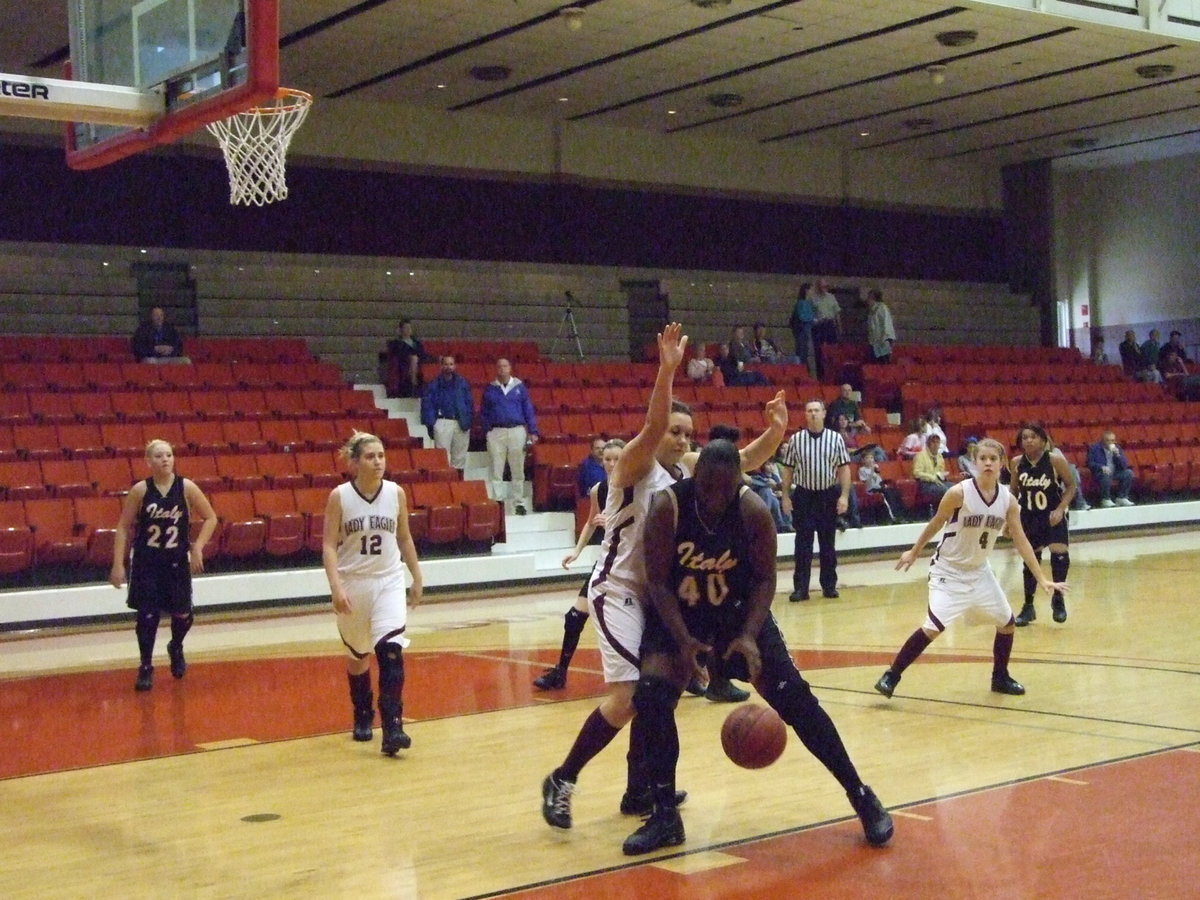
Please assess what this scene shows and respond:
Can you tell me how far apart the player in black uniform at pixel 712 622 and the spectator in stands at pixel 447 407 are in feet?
39.4

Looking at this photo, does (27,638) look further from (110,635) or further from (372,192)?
(372,192)

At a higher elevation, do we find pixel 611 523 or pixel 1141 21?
pixel 1141 21

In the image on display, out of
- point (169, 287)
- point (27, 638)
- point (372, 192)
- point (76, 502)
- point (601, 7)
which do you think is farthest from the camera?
point (372, 192)

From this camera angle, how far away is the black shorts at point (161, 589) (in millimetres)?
9422

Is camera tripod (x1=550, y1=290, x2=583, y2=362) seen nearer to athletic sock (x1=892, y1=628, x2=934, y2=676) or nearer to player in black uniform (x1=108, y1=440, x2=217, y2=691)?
player in black uniform (x1=108, y1=440, x2=217, y2=691)

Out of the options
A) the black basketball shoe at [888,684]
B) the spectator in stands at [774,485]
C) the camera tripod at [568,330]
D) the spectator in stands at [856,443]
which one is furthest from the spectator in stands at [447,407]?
the black basketball shoe at [888,684]

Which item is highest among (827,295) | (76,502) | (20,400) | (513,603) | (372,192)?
(372,192)

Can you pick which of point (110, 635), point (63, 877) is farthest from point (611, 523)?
point (110, 635)

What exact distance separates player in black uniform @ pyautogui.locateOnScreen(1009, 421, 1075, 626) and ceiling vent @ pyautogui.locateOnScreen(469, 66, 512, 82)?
10.9m

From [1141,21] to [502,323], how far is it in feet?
32.2

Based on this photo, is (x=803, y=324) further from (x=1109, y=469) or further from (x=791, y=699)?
(x=791, y=699)

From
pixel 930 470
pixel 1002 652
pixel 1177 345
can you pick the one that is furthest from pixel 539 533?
pixel 1177 345

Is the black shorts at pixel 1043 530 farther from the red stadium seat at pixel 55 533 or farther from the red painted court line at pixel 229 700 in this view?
the red stadium seat at pixel 55 533

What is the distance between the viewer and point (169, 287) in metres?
20.1
